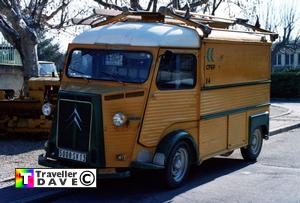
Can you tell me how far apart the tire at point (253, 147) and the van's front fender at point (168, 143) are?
A: 2415mm

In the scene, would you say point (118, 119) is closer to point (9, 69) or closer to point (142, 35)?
point (142, 35)

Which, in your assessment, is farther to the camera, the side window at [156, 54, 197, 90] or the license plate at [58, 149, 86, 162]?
→ the side window at [156, 54, 197, 90]

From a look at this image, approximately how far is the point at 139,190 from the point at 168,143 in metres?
0.88

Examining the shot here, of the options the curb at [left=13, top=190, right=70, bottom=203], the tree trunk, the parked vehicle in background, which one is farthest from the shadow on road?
the tree trunk

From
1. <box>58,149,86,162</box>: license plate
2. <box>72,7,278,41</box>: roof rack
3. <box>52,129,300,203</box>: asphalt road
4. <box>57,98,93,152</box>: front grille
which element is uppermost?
<box>72,7,278,41</box>: roof rack

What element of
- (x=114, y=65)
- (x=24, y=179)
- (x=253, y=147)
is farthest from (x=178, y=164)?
(x=253, y=147)

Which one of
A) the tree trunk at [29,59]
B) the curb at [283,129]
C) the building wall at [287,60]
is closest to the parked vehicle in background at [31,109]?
the tree trunk at [29,59]

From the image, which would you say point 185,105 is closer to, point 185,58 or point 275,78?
point 185,58

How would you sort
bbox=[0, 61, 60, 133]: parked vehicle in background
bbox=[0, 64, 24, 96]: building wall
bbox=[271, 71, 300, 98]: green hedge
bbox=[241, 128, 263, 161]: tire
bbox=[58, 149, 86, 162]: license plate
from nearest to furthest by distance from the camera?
bbox=[58, 149, 86, 162]: license plate < bbox=[241, 128, 263, 161]: tire < bbox=[0, 61, 60, 133]: parked vehicle in background < bbox=[0, 64, 24, 96]: building wall < bbox=[271, 71, 300, 98]: green hedge

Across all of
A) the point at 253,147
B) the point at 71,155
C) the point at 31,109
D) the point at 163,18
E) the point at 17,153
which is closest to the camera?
the point at 71,155

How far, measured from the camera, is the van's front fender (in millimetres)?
7750

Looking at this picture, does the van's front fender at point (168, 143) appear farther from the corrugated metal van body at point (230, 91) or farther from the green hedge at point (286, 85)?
the green hedge at point (286, 85)

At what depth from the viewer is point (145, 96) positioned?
304 inches

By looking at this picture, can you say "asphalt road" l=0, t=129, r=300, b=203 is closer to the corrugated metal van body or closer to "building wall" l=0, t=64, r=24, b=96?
the corrugated metal van body
